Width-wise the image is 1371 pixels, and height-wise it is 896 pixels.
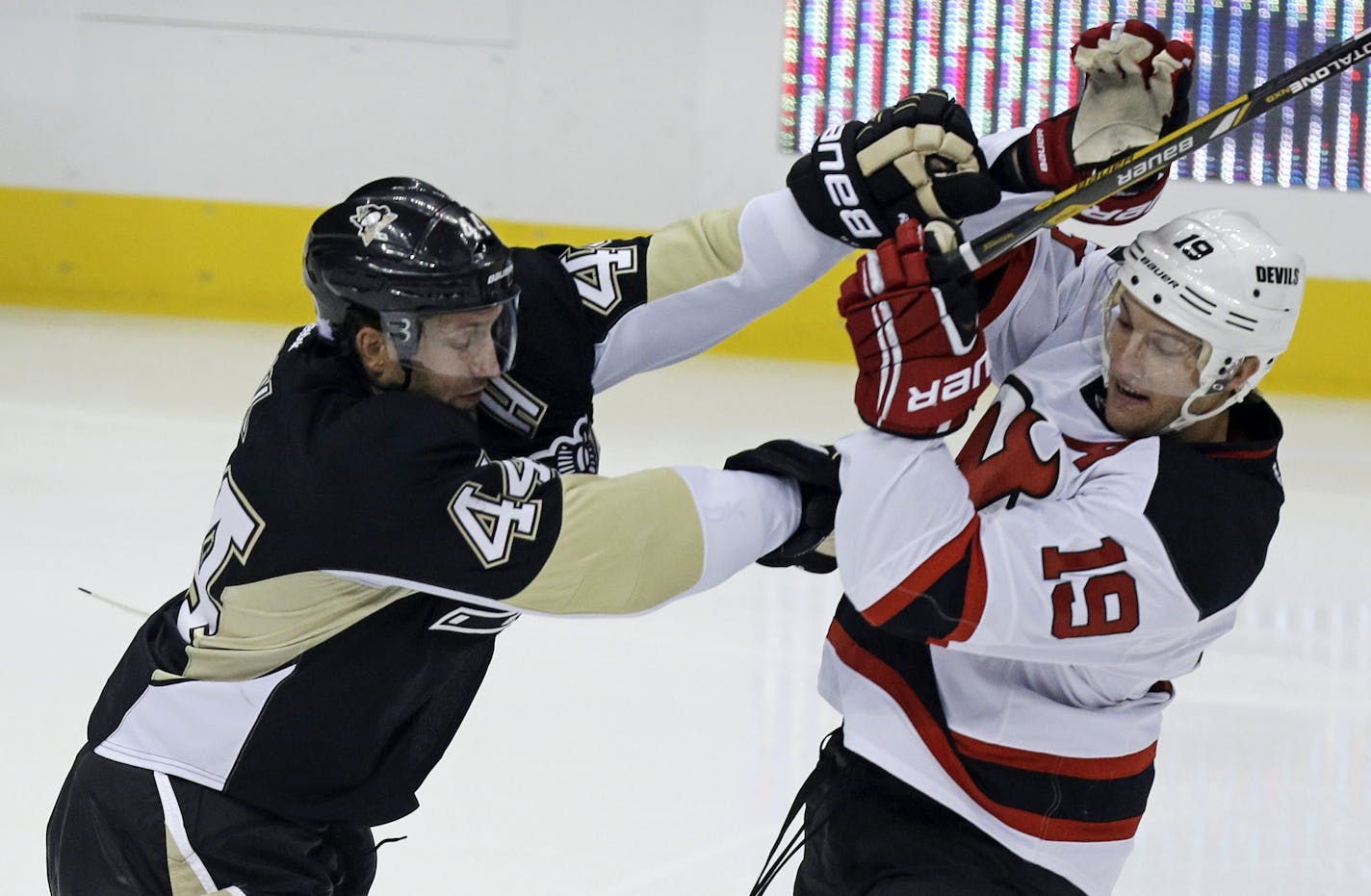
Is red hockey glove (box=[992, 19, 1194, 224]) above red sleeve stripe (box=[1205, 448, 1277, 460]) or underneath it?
above

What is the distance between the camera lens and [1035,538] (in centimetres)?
159

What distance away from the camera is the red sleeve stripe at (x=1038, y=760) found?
1767 millimetres

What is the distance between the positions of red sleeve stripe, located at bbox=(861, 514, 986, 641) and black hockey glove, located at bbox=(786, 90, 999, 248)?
444mm

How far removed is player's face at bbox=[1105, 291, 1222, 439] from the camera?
1658mm

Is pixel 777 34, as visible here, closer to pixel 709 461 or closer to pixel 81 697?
pixel 709 461

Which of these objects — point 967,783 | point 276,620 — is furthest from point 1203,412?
point 276,620

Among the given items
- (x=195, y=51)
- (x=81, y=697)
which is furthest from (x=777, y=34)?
(x=81, y=697)

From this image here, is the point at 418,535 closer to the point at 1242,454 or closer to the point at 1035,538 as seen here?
the point at 1035,538

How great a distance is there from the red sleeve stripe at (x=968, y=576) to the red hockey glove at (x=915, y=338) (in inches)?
4.1

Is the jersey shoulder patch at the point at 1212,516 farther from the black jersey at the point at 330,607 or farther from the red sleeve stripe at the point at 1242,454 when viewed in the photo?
the black jersey at the point at 330,607

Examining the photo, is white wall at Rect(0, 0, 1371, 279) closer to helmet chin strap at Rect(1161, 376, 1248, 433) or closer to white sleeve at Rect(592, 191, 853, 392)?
white sleeve at Rect(592, 191, 853, 392)

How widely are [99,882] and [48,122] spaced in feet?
19.5

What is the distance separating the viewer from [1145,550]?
157cm

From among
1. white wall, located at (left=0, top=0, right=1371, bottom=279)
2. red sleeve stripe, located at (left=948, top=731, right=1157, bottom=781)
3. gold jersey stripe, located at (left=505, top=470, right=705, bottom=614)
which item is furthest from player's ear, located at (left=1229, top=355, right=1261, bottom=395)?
white wall, located at (left=0, top=0, right=1371, bottom=279)
